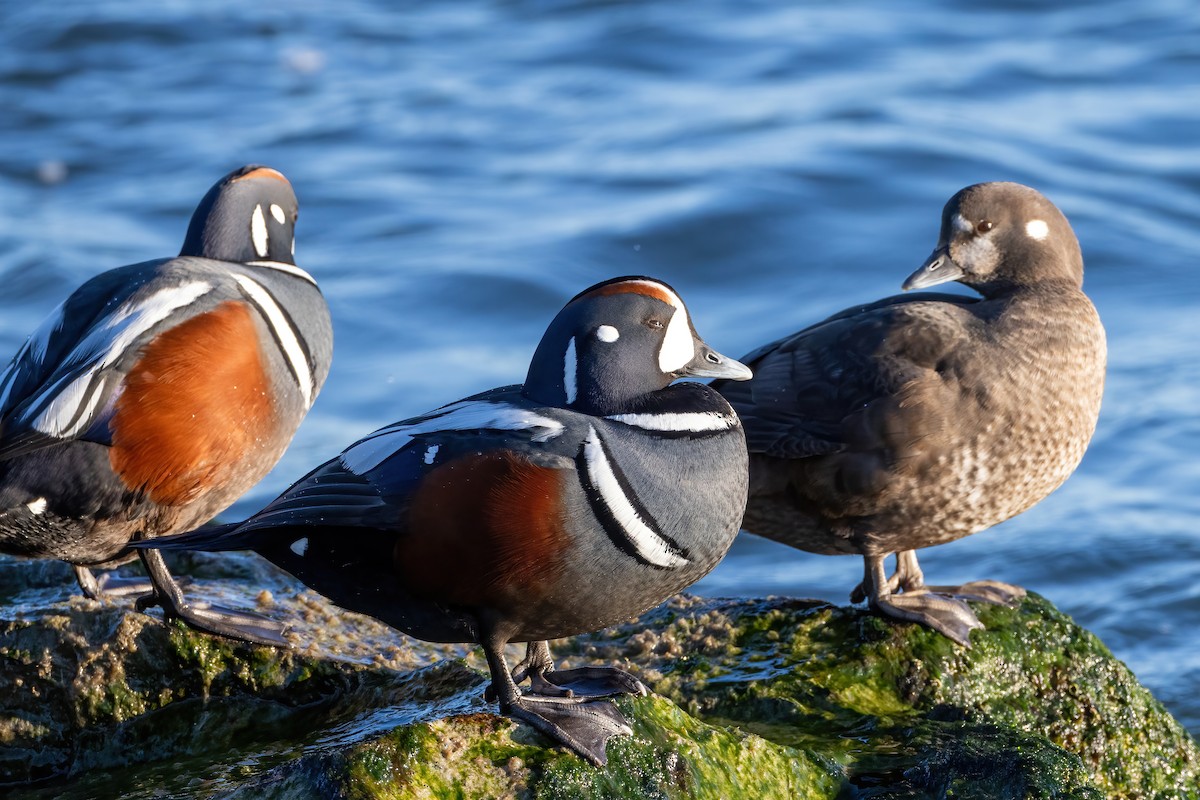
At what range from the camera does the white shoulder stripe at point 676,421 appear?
13.9 ft

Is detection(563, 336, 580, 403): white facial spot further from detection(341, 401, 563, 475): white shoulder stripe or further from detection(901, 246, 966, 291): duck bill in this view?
detection(901, 246, 966, 291): duck bill

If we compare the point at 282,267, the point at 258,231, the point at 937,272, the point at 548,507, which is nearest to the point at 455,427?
the point at 548,507

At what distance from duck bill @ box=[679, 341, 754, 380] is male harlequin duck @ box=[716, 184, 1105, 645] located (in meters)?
1.16

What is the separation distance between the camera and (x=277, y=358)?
566 centimetres

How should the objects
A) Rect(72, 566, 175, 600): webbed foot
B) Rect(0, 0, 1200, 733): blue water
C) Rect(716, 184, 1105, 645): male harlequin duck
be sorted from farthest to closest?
Rect(0, 0, 1200, 733): blue water < Rect(72, 566, 175, 600): webbed foot < Rect(716, 184, 1105, 645): male harlequin duck

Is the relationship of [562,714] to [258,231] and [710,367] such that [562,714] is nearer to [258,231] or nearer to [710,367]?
[710,367]

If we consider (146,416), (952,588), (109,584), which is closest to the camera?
(146,416)

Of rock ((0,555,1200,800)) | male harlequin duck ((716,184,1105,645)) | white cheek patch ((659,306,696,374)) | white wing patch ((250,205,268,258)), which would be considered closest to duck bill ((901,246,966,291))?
male harlequin duck ((716,184,1105,645))

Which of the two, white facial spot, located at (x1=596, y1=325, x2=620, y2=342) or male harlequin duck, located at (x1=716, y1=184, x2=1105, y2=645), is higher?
white facial spot, located at (x1=596, y1=325, x2=620, y2=342)

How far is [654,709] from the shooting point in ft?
14.1

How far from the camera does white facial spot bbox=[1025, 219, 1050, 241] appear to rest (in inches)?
243

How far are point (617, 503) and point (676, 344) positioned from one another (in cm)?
58

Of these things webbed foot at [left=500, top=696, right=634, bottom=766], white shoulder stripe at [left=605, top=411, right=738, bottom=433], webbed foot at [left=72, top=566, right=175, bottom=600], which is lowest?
webbed foot at [left=72, top=566, right=175, bottom=600]

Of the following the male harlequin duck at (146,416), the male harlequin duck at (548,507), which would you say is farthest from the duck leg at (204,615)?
the male harlequin duck at (548,507)
